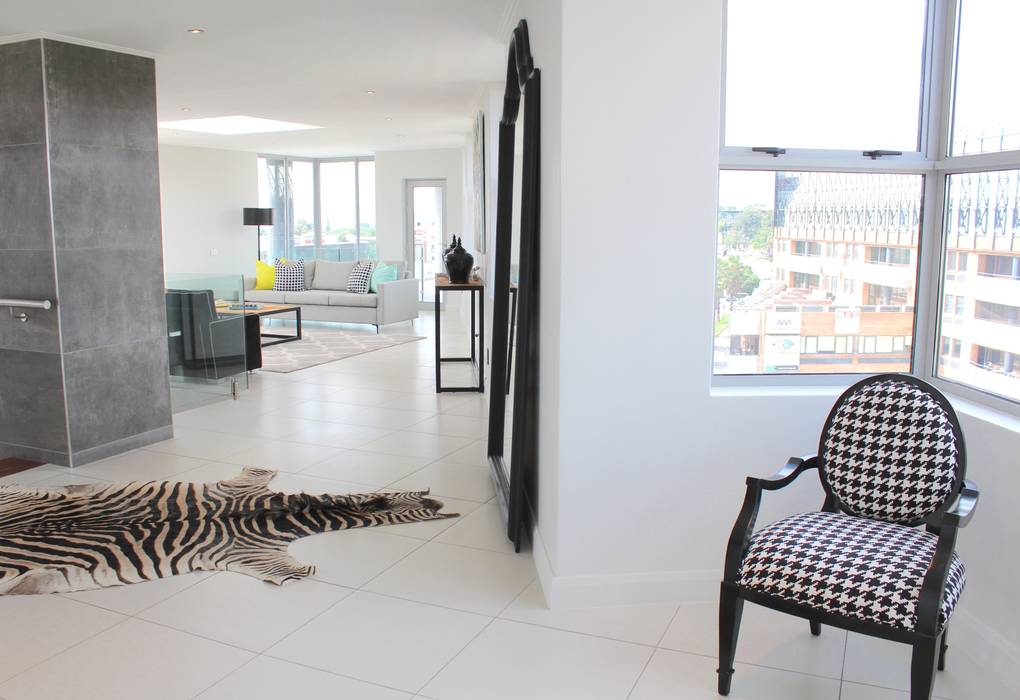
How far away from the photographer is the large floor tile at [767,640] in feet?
8.25

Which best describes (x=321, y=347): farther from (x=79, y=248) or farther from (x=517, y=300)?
(x=517, y=300)

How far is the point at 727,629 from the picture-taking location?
2.30 meters

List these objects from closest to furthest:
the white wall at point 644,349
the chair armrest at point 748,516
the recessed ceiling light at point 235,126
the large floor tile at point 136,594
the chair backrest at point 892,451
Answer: the chair armrest at point 748,516 < the chair backrest at point 892,451 < the white wall at point 644,349 < the large floor tile at point 136,594 < the recessed ceiling light at point 235,126

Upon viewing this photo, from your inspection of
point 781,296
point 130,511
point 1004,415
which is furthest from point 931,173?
point 130,511

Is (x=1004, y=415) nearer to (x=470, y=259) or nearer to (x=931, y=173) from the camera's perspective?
(x=931, y=173)

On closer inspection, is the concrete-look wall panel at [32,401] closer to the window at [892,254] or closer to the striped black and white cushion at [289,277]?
the window at [892,254]

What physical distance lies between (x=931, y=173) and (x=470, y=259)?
400cm

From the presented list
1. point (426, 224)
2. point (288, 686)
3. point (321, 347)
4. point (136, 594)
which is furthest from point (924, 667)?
point (426, 224)

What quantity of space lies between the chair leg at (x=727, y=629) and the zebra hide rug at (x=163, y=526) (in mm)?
1631

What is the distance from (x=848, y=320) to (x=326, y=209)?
1088 centimetres

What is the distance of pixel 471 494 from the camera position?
13.5 feet

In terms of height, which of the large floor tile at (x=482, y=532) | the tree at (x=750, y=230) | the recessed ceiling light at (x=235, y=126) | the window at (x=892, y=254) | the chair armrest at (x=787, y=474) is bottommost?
the large floor tile at (x=482, y=532)

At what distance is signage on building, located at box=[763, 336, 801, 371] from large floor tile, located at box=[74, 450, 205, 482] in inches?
124

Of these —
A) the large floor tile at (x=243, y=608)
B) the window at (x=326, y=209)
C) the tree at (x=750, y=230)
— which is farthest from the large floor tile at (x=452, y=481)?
the window at (x=326, y=209)
